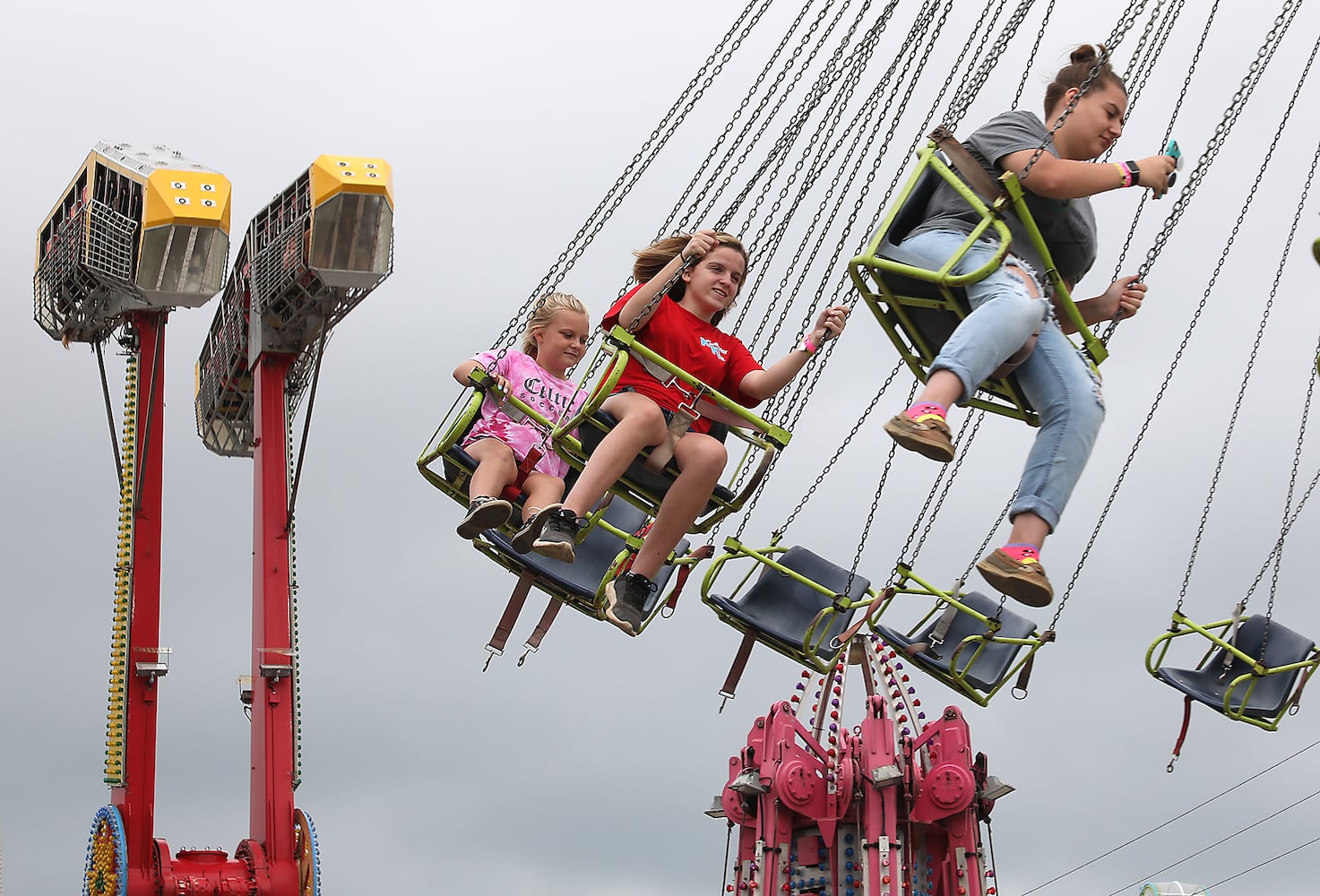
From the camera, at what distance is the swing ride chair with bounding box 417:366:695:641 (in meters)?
11.8

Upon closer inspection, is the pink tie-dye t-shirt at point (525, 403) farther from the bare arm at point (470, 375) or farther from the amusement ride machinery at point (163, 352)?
the amusement ride machinery at point (163, 352)

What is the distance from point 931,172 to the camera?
948cm

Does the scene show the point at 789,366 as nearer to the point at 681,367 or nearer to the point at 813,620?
the point at 681,367

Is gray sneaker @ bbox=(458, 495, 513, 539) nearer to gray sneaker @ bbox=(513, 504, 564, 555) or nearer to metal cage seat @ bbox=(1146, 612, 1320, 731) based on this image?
gray sneaker @ bbox=(513, 504, 564, 555)

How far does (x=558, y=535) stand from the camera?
10.4 m

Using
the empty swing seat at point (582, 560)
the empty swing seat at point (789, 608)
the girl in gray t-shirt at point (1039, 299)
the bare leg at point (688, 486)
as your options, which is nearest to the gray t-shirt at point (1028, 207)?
the girl in gray t-shirt at point (1039, 299)

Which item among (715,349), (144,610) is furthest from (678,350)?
(144,610)

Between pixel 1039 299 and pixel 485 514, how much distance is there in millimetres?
3531

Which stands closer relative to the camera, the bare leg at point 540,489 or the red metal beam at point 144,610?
the bare leg at point 540,489

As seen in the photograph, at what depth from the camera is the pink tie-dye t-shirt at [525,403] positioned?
39.5 feet

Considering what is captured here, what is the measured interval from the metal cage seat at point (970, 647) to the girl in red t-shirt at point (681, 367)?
3.07m

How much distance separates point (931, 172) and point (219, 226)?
1702 cm

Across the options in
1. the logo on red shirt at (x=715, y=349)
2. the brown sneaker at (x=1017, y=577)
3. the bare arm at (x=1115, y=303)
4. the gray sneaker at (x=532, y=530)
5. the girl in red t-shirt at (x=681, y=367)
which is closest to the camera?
the brown sneaker at (x=1017, y=577)

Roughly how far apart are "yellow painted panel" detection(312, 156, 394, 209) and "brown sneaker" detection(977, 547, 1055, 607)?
1694cm
